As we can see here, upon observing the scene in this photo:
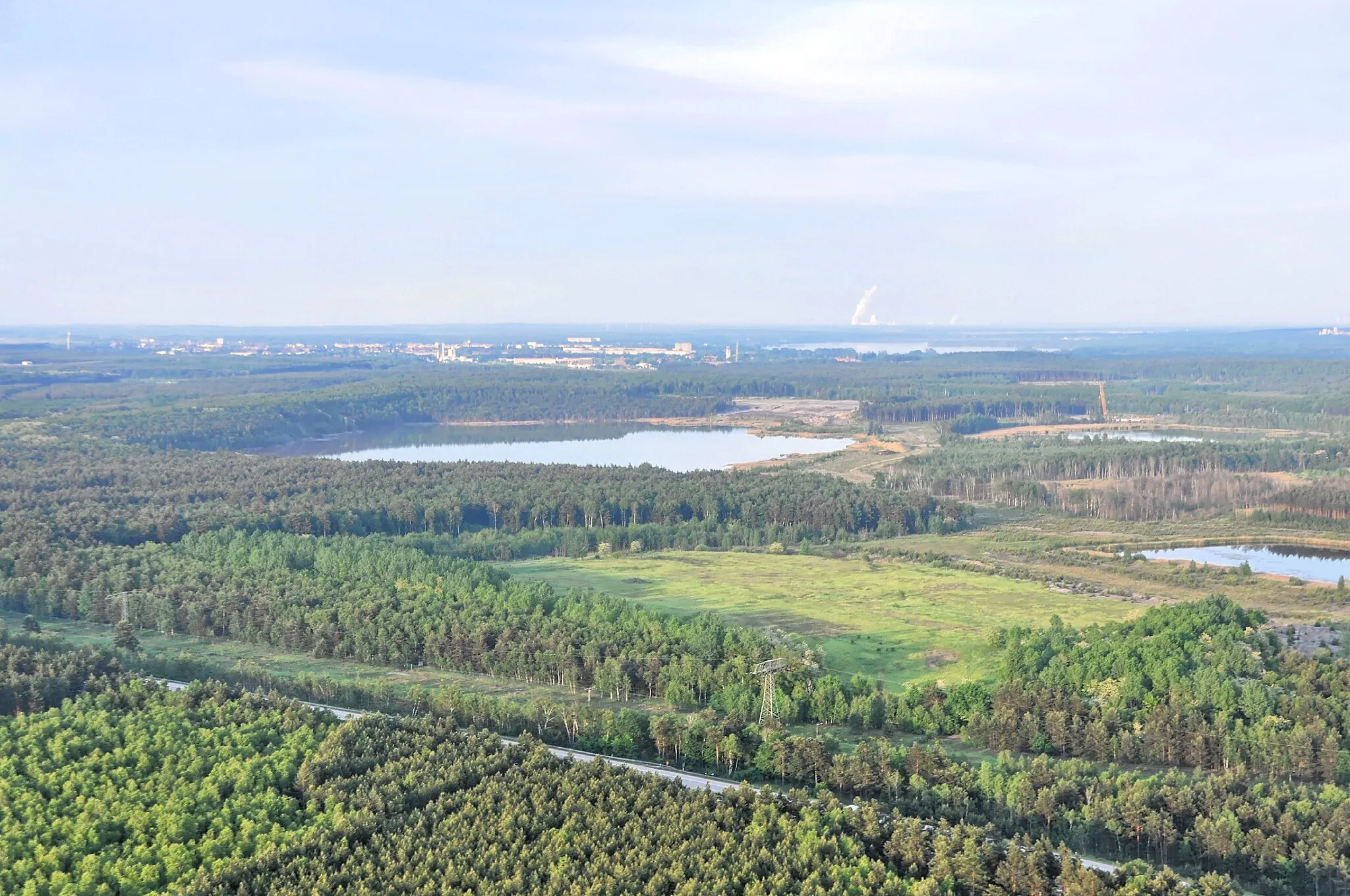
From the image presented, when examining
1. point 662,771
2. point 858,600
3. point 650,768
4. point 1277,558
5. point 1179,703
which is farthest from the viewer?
point 1277,558

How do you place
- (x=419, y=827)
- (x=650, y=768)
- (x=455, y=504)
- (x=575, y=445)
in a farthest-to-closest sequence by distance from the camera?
(x=575, y=445) → (x=455, y=504) → (x=650, y=768) → (x=419, y=827)

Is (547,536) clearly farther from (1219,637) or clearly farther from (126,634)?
(1219,637)

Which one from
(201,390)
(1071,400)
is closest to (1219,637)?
(1071,400)

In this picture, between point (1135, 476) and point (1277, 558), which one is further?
point (1135, 476)

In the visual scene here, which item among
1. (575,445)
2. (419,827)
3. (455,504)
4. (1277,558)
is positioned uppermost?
(419,827)

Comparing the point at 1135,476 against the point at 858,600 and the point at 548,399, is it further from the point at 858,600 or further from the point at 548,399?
the point at 548,399

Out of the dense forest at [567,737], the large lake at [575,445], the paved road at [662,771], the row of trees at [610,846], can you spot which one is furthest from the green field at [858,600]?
the large lake at [575,445]

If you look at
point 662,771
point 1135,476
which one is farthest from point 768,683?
point 1135,476

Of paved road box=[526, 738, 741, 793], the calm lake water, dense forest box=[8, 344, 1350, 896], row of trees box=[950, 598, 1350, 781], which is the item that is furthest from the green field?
the calm lake water
